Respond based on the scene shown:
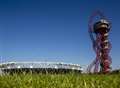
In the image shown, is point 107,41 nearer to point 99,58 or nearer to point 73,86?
point 99,58

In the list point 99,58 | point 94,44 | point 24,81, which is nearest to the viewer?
point 24,81

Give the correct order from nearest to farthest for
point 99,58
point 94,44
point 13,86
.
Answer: point 13,86, point 94,44, point 99,58

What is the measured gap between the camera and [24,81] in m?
9.62

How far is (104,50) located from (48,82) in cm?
8680

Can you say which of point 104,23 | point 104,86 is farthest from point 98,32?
point 104,86

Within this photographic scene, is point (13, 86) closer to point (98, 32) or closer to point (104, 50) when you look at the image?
point (104, 50)

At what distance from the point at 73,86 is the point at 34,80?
1.43 meters

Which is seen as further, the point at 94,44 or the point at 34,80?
the point at 94,44

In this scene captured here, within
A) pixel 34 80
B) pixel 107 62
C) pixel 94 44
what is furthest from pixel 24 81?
pixel 107 62

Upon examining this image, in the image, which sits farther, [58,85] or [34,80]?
[34,80]

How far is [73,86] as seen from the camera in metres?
9.40

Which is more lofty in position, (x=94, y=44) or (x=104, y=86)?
(x=94, y=44)

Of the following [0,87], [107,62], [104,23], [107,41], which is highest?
[104,23]

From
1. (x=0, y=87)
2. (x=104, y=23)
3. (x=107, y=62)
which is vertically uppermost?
(x=104, y=23)
